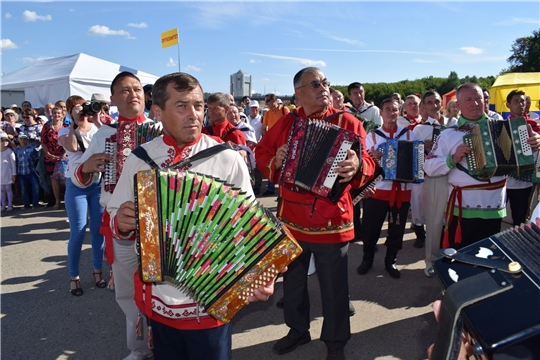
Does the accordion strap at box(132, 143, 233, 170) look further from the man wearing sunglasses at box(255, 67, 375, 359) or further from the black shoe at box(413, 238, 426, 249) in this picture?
the black shoe at box(413, 238, 426, 249)

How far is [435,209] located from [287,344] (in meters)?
2.44

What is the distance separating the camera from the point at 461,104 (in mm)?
3678

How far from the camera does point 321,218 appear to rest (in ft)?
9.39

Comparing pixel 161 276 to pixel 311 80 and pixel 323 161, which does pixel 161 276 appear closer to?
pixel 323 161

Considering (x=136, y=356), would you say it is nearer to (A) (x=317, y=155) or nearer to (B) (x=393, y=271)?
(A) (x=317, y=155)

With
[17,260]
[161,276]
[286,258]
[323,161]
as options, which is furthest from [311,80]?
[17,260]

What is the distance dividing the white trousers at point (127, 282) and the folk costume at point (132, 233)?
77 cm

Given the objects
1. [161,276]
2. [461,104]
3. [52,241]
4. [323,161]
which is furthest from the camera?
[52,241]

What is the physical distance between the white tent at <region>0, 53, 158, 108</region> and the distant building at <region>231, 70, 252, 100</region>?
2863mm

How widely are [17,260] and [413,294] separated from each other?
18.0 feet

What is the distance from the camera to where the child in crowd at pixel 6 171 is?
8.17 m

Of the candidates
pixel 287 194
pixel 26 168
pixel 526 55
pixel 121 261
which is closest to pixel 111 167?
pixel 121 261

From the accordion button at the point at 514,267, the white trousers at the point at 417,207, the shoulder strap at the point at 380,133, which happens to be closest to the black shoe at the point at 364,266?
the white trousers at the point at 417,207

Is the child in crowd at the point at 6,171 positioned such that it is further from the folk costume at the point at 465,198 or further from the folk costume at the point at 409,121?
the folk costume at the point at 465,198
